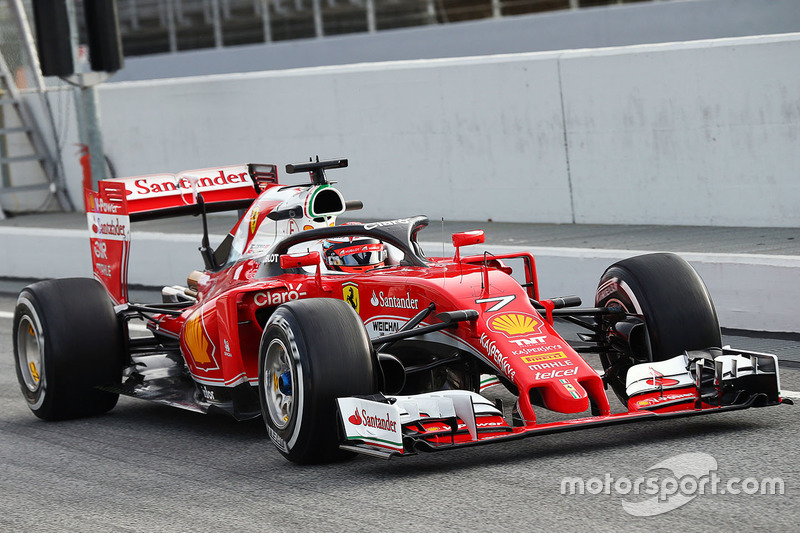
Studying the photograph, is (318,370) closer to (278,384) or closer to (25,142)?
(278,384)

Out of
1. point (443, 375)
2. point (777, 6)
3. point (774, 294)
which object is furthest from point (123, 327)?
point (777, 6)

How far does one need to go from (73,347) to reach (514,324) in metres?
2.91

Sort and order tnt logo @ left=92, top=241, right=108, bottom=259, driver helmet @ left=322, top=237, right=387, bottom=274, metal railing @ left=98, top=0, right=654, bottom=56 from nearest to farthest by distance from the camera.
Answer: driver helmet @ left=322, top=237, right=387, bottom=274 < tnt logo @ left=92, top=241, right=108, bottom=259 < metal railing @ left=98, top=0, right=654, bottom=56

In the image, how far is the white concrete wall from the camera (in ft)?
36.7

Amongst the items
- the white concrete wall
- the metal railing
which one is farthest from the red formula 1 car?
the metal railing

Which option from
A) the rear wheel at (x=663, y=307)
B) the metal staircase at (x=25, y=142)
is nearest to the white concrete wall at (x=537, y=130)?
the metal staircase at (x=25, y=142)

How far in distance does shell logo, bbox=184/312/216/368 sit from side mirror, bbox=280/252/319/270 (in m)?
0.66

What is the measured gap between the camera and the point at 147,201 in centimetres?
871

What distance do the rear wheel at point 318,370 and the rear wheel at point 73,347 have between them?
6.49 feet

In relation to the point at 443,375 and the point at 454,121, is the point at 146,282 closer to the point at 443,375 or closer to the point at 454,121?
the point at 454,121

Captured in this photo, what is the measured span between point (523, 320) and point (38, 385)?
330cm

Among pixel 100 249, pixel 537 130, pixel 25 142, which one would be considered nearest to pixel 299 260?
pixel 100 249

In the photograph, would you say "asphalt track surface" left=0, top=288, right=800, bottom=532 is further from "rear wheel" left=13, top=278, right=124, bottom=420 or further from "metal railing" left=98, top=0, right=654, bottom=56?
"metal railing" left=98, top=0, right=654, bottom=56

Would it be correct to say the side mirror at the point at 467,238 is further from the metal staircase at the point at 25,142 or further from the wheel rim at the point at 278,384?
the metal staircase at the point at 25,142
